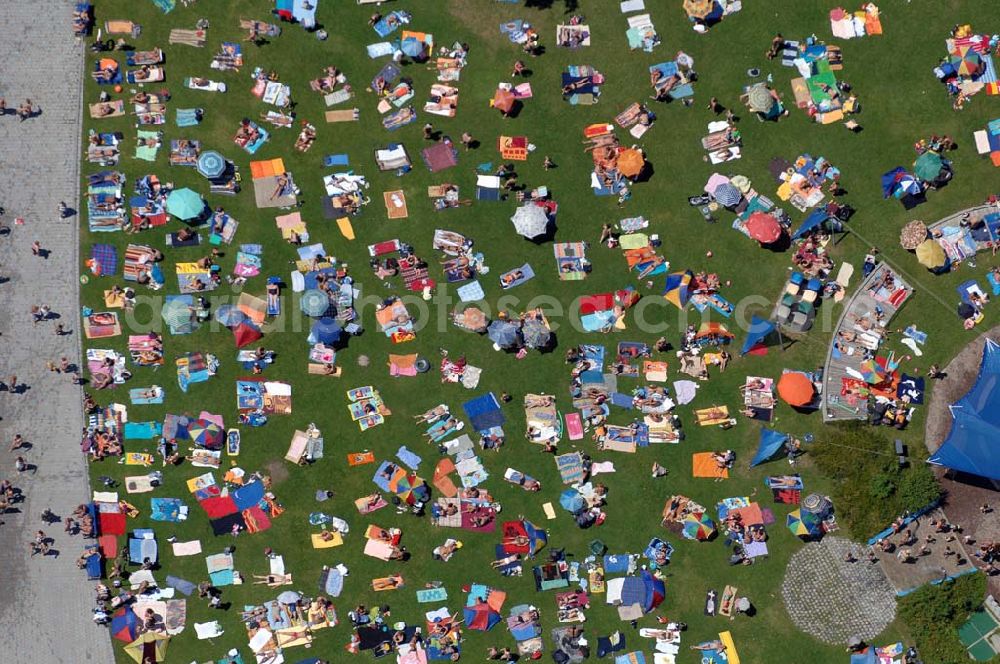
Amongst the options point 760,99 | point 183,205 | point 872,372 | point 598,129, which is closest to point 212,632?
point 183,205

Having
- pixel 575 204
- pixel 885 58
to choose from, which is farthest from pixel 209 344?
pixel 885 58

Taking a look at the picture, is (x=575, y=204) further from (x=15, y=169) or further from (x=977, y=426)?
(x=15, y=169)

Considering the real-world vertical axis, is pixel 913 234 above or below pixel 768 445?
above

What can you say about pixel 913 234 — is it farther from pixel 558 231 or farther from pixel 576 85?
pixel 576 85

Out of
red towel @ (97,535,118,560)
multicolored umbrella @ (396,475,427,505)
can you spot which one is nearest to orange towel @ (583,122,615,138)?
multicolored umbrella @ (396,475,427,505)

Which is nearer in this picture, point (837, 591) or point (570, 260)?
point (837, 591)

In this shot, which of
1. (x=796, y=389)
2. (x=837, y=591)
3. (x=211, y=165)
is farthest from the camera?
(x=837, y=591)

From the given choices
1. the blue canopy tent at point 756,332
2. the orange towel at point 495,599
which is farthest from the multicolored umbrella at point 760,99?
the orange towel at point 495,599

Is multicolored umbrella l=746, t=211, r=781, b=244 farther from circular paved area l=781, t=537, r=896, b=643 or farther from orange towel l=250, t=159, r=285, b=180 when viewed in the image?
orange towel l=250, t=159, r=285, b=180
